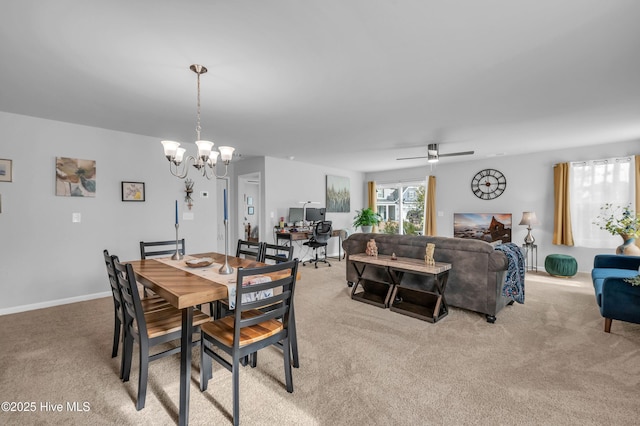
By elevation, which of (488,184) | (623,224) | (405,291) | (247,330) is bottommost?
(405,291)

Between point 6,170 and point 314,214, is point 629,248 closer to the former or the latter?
point 314,214

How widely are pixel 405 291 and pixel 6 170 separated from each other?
498 cm

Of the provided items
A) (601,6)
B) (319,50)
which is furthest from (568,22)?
(319,50)

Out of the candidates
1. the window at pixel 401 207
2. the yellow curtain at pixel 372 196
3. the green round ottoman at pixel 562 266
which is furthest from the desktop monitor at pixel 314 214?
the green round ottoman at pixel 562 266

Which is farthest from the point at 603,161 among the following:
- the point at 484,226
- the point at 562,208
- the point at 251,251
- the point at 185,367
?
the point at 185,367

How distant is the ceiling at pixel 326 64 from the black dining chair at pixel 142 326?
150 centimetres

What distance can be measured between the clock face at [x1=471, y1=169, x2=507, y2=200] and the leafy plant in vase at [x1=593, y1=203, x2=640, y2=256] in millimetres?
1632

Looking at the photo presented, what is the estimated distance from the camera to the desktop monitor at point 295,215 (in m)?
6.24

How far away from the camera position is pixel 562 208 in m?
5.39

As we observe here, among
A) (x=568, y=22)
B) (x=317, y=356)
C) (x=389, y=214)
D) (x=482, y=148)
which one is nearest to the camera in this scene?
(x=568, y=22)

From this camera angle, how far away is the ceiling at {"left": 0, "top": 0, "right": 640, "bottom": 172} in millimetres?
1697

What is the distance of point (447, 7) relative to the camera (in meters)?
1.65

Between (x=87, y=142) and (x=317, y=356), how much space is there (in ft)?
13.3

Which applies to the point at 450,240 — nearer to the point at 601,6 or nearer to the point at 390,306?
the point at 390,306
